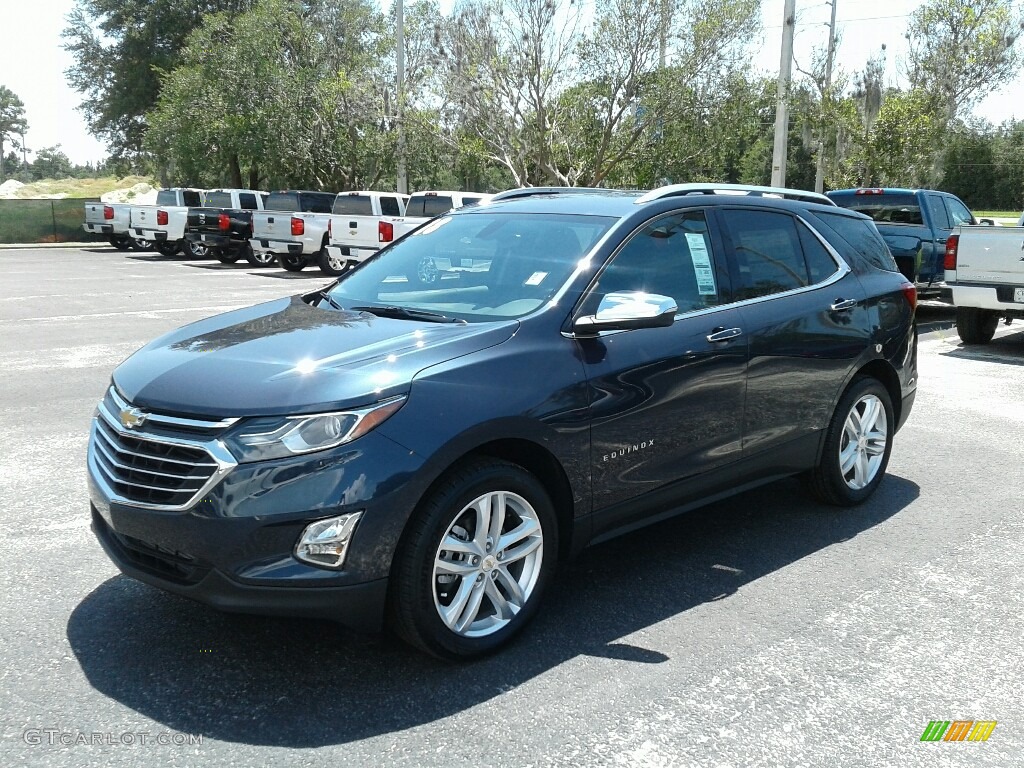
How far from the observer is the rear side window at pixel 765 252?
4965 millimetres

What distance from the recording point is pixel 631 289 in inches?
173

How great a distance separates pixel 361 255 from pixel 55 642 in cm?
1798

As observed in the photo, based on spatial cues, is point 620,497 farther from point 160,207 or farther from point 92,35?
point 92,35

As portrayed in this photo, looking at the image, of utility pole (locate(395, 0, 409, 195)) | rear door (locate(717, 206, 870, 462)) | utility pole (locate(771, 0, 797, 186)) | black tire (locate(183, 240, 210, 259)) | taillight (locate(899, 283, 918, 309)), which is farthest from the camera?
utility pole (locate(395, 0, 409, 195))

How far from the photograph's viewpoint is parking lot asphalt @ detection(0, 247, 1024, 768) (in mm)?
3193

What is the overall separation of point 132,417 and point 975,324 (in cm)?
1124

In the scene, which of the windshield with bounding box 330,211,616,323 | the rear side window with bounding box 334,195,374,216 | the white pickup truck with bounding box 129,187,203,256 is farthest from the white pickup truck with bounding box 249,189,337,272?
the windshield with bounding box 330,211,616,323

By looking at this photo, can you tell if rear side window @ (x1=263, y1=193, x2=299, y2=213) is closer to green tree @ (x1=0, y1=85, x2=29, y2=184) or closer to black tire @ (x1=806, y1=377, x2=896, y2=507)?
black tire @ (x1=806, y1=377, x2=896, y2=507)

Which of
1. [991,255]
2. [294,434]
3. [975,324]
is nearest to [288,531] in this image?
[294,434]

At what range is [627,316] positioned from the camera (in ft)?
13.1

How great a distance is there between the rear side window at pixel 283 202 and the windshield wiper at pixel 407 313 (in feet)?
68.3

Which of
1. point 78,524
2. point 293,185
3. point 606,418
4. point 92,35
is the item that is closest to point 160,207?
point 293,185

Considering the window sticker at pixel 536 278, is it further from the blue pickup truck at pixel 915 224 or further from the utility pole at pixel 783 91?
the utility pole at pixel 783 91

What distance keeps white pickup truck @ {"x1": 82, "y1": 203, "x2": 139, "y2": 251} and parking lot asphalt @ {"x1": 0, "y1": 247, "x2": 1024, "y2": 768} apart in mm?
26632
